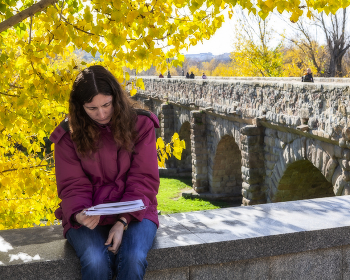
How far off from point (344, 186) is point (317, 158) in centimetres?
87

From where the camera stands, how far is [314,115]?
7332mm

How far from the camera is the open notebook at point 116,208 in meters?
2.15

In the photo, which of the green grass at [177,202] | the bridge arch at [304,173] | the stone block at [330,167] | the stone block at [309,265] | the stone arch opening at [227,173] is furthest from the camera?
the stone arch opening at [227,173]

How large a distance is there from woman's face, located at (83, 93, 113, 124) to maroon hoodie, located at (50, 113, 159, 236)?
0.06 m

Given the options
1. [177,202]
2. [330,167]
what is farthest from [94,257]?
[177,202]

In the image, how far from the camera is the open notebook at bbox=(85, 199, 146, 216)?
2.15 m

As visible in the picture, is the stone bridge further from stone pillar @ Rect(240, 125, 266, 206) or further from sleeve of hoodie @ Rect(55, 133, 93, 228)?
sleeve of hoodie @ Rect(55, 133, 93, 228)

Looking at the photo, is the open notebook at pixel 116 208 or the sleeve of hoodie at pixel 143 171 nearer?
the open notebook at pixel 116 208

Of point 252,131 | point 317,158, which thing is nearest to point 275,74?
→ point 252,131

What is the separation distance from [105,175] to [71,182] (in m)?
0.19

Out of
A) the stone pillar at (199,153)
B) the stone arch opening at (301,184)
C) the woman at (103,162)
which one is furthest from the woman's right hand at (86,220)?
the stone pillar at (199,153)

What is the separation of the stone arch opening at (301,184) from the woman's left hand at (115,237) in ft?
24.6

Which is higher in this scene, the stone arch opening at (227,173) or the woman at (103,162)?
the woman at (103,162)

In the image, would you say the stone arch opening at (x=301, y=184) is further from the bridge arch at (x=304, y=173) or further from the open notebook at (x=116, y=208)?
the open notebook at (x=116, y=208)
